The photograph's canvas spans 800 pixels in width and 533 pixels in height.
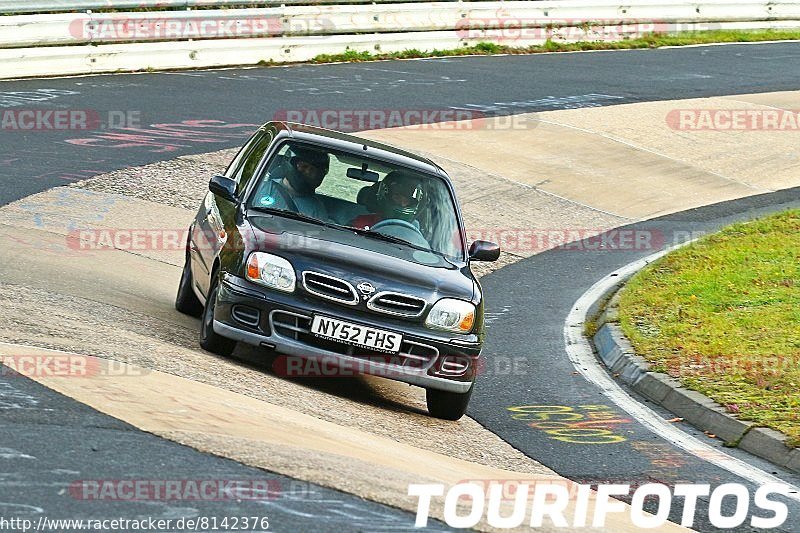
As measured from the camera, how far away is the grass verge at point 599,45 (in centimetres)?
2611

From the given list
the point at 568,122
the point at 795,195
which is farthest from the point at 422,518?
the point at 568,122

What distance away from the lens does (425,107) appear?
21.7 metres

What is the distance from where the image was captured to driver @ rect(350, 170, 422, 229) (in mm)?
9958

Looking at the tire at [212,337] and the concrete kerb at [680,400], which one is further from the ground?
the tire at [212,337]

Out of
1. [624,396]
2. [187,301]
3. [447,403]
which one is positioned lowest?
[624,396]

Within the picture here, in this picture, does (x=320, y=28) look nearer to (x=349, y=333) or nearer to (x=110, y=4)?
(x=110, y=4)

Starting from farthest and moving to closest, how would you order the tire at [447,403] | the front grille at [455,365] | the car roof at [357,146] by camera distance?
the car roof at [357,146] → the tire at [447,403] → the front grille at [455,365]

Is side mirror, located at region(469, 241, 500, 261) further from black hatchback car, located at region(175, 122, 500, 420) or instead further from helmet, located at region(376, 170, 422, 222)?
helmet, located at region(376, 170, 422, 222)

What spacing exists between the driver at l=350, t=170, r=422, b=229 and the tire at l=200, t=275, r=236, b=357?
1.22 metres

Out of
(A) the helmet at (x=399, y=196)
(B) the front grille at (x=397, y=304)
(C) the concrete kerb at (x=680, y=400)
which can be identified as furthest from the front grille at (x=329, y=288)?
(C) the concrete kerb at (x=680, y=400)

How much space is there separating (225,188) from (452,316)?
80.2 inches

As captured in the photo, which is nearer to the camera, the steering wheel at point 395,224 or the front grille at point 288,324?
the front grille at point 288,324

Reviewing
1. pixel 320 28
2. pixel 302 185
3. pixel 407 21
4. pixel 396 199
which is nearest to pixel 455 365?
pixel 396 199

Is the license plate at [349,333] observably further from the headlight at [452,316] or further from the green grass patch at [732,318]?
the green grass patch at [732,318]
